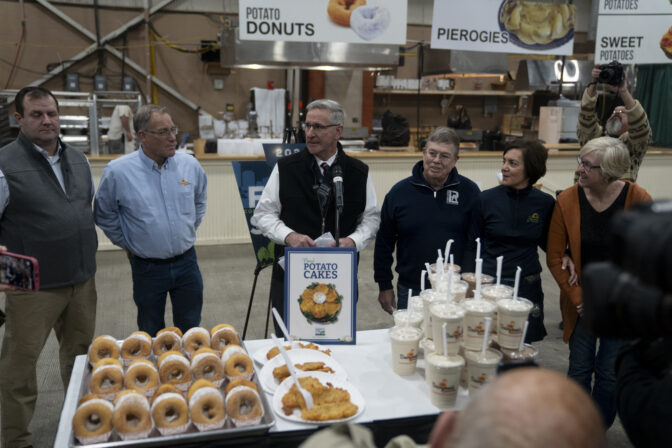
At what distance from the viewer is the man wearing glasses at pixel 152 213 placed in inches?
111

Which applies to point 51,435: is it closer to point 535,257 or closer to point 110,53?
point 535,257

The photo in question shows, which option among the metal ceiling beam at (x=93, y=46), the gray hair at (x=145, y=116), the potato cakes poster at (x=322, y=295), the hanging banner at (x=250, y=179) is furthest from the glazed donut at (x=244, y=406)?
the metal ceiling beam at (x=93, y=46)

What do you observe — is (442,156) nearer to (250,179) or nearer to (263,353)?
(263,353)

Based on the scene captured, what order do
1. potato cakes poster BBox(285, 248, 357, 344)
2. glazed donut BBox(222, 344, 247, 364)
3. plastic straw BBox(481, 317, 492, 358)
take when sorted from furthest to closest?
potato cakes poster BBox(285, 248, 357, 344), glazed donut BBox(222, 344, 247, 364), plastic straw BBox(481, 317, 492, 358)

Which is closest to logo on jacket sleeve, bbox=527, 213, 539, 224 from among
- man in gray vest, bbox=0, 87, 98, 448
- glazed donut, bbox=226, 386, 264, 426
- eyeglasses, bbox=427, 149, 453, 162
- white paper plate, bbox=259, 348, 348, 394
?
eyeglasses, bbox=427, 149, 453, 162

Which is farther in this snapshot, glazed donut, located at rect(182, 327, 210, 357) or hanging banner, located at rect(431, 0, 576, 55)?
hanging banner, located at rect(431, 0, 576, 55)

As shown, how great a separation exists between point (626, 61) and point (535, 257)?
3163 millimetres

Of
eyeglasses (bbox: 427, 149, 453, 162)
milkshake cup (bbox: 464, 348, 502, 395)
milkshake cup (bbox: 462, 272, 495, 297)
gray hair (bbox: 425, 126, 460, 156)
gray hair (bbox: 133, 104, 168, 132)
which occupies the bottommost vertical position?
milkshake cup (bbox: 464, 348, 502, 395)

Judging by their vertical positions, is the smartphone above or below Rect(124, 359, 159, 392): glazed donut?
above

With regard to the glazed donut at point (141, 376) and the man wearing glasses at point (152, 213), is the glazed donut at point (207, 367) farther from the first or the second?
the man wearing glasses at point (152, 213)

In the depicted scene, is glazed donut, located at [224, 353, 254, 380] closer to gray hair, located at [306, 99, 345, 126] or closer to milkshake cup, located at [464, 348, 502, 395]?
milkshake cup, located at [464, 348, 502, 395]

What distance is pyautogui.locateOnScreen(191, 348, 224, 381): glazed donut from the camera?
71.7 inches

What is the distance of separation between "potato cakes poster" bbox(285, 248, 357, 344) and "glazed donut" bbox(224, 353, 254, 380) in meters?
0.40

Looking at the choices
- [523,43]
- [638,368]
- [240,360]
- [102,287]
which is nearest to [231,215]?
[102,287]
